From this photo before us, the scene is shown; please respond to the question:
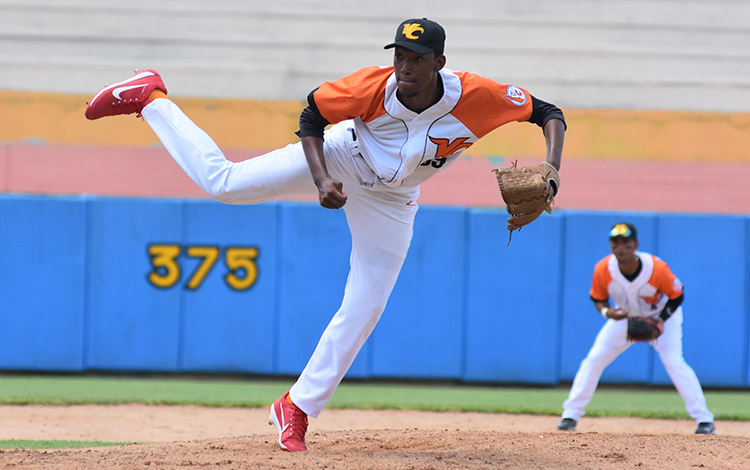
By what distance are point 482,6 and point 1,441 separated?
27.9 ft

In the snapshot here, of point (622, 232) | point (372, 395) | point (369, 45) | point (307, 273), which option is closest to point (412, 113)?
point (622, 232)

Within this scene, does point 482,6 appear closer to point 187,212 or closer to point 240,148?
point 240,148

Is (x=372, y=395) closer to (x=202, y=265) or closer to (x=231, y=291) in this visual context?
(x=231, y=291)

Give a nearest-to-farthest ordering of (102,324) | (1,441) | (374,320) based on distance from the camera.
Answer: (374,320) → (1,441) → (102,324)

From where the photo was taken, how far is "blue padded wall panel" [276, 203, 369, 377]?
834cm

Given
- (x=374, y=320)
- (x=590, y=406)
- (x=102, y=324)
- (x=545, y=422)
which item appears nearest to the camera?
(x=374, y=320)

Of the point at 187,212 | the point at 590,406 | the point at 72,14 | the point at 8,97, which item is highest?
the point at 72,14

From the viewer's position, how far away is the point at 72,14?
11.1 metres

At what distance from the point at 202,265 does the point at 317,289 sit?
1096 mm

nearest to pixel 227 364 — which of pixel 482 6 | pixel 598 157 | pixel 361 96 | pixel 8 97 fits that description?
pixel 8 97

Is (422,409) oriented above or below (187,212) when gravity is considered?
below

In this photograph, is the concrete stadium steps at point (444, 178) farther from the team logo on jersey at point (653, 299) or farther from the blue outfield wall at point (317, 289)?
the team logo on jersey at point (653, 299)

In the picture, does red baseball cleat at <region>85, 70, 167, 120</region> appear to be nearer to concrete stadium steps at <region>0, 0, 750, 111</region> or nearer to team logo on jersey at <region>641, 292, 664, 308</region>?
team logo on jersey at <region>641, 292, 664, 308</region>

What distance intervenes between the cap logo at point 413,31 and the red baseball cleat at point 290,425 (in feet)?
5.77
